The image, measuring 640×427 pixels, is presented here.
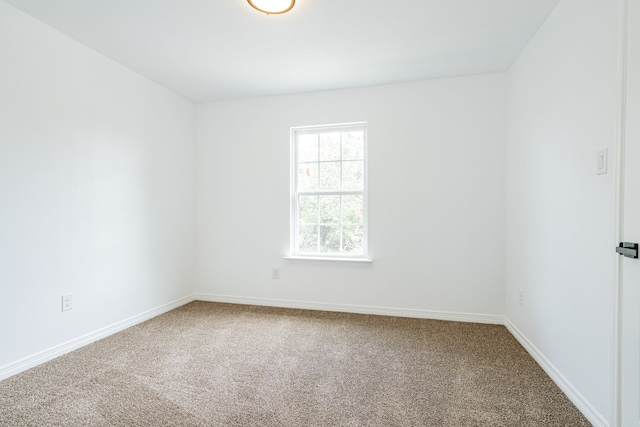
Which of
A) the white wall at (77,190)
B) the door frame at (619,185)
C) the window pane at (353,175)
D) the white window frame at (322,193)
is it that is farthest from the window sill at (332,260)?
the door frame at (619,185)

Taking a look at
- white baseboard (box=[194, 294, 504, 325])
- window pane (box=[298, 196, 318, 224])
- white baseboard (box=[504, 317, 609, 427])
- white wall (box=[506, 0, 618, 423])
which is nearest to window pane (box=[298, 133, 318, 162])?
window pane (box=[298, 196, 318, 224])

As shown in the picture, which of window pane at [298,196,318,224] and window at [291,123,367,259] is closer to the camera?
window at [291,123,367,259]

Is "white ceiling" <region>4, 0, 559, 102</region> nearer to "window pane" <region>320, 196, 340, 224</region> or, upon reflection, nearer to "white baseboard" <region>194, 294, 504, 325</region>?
"window pane" <region>320, 196, 340, 224</region>

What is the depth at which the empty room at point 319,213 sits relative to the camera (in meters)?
1.68

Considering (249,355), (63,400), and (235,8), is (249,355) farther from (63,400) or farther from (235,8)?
(235,8)

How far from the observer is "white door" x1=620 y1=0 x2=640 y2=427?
4.34 feet

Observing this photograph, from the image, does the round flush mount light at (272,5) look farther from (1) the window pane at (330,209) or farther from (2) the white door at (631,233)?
(1) the window pane at (330,209)

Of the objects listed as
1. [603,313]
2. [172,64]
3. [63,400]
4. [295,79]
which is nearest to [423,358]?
[603,313]

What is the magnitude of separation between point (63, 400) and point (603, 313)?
9.59ft

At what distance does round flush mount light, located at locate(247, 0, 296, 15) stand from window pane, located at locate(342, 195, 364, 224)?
76.0 inches

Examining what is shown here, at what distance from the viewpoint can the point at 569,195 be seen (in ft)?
6.14

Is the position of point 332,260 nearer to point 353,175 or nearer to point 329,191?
point 329,191

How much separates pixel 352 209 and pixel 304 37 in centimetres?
175

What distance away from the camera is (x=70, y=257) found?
2455mm
